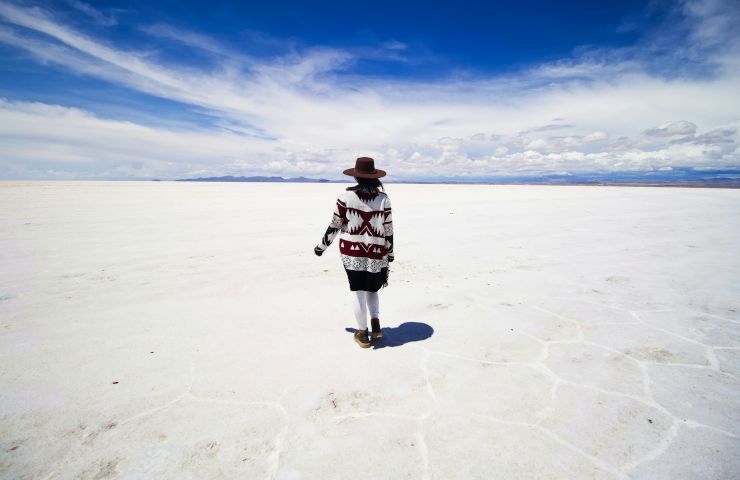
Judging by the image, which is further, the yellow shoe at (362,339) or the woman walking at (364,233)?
the yellow shoe at (362,339)

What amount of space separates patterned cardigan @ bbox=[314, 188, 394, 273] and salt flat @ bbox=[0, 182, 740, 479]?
98cm

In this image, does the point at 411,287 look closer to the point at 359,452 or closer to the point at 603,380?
the point at 603,380

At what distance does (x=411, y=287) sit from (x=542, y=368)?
8.52 feet

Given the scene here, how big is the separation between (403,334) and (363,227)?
1.44m

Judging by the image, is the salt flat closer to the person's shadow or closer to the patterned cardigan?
the person's shadow

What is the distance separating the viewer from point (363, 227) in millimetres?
3576

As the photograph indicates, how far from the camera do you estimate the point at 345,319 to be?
175 inches

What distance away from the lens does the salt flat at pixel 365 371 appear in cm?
228

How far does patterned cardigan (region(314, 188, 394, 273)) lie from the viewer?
11.6 ft

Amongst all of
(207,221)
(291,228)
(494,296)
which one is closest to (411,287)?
(494,296)

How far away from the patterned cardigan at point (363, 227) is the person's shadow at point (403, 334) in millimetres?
869

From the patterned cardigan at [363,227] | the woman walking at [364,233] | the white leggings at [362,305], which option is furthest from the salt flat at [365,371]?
the patterned cardigan at [363,227]

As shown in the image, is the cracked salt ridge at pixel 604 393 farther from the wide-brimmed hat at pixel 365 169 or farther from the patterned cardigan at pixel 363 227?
the wide-brimmed hat at pixel 365 169

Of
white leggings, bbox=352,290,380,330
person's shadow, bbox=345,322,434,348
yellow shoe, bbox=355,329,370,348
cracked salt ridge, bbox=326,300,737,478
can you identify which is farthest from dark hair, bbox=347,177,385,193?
cracked salt ridge, bbox=326,300,737,478
